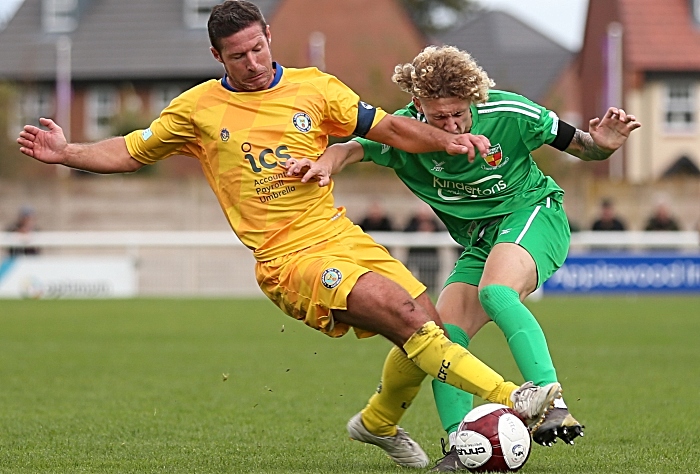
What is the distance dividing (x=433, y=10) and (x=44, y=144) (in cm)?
5070

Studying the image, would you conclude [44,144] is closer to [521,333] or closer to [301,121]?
[301,121]

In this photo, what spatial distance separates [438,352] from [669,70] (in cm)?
3769

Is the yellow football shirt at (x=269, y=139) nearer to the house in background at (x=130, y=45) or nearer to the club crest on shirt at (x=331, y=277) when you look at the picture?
the club crest on shirt at (x=331, y=277)

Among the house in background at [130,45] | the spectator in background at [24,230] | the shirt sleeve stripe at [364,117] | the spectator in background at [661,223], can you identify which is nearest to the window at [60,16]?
the house in background at [130,45]

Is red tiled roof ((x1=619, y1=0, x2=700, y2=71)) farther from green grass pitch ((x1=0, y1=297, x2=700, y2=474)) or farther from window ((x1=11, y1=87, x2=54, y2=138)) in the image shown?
green grass pitch ((x1=0, y1=297, x2=700, y2=474))

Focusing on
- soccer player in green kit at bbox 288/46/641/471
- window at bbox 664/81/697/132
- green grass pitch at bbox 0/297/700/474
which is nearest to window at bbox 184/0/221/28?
window at bbox 664/81/697/132

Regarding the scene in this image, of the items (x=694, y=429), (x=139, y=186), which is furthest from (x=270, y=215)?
(x=139, y=186)

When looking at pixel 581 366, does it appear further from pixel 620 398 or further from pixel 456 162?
pixel 456 162

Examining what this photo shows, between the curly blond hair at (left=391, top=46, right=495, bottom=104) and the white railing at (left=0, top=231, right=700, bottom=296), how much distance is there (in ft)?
49.7

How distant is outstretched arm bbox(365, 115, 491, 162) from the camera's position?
18.8 feet

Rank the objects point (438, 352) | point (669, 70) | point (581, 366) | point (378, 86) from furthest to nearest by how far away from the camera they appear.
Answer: point (669, 70) → point (378, 86) → point (581, 366) → point (438, 352)

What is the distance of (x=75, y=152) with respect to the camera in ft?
19.3

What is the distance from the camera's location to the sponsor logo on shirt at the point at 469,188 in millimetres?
6105

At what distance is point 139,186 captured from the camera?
90.8ft
